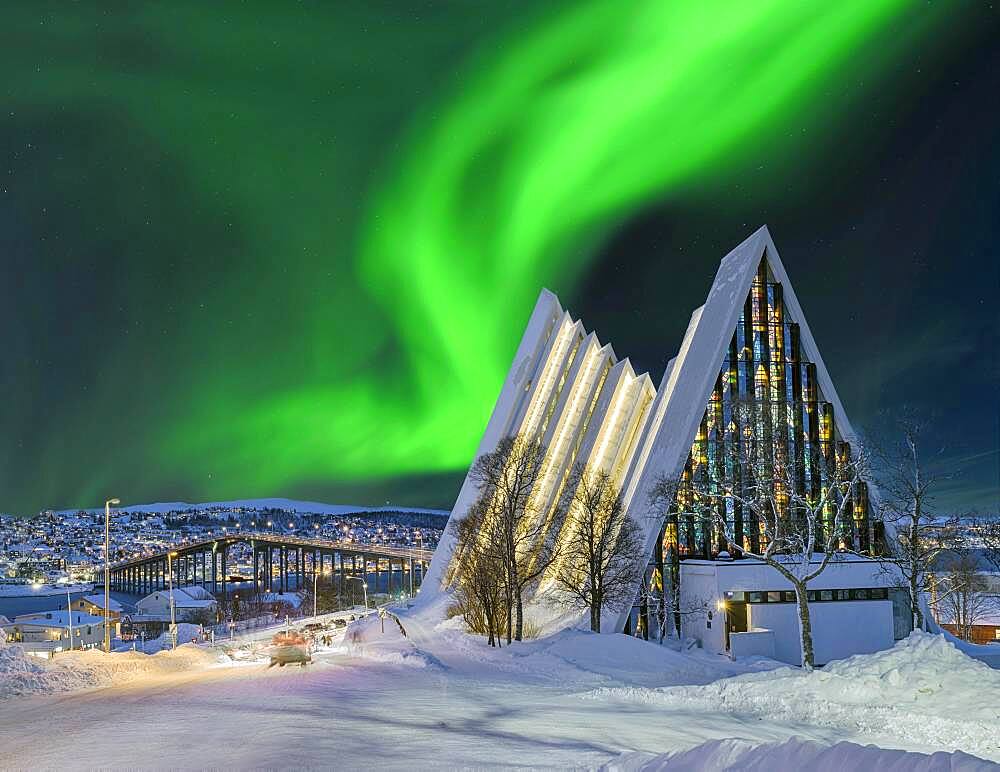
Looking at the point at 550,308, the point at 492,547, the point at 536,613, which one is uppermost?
the point at 550,308

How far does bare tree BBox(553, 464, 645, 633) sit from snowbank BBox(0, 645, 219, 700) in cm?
1652

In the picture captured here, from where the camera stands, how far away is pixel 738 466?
1506 inches

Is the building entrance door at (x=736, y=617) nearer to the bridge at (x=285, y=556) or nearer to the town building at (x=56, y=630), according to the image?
the bridge at (x=285, y=556)

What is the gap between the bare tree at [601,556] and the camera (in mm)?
35688

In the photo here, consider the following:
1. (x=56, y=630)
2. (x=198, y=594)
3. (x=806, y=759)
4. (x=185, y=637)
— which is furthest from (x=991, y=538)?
(x=198, y=594)

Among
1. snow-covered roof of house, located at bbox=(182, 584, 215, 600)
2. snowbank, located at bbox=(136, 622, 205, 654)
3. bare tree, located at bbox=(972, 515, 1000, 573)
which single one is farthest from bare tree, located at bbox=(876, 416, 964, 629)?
snow-covered roof of house, located at bbox=(182, 584, 215, 600)

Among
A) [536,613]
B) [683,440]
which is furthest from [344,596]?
[683,440]

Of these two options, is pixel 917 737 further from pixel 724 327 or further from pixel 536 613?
pixel 536 613

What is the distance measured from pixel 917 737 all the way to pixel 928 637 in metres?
4.71

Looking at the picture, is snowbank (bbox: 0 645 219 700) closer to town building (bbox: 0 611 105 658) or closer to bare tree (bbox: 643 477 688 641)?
bare tree (bbox: 643 477 688 641)

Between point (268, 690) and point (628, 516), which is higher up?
point (628, 516)

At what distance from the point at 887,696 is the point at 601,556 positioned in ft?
62.7

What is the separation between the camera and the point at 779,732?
15008 mm

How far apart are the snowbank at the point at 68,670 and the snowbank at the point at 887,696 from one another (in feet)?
39.0
